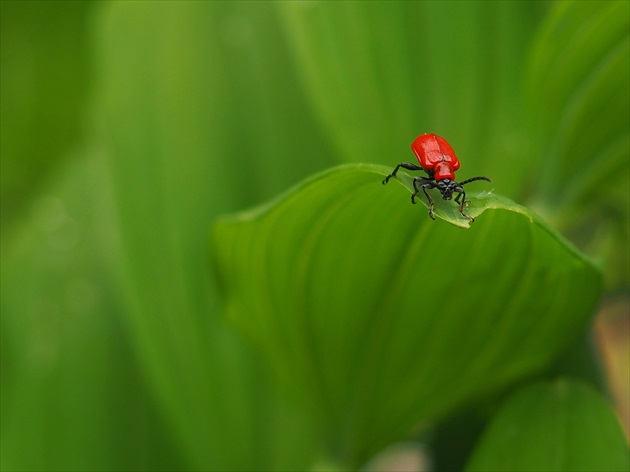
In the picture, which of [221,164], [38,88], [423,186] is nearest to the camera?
[423,186]

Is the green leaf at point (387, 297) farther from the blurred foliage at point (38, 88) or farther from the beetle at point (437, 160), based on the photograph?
the blurred foliage at point (38, 88)

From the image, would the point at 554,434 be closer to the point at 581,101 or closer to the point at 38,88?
the point at 581,101

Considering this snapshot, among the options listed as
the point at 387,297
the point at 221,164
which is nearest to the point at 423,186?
the point at 387,297

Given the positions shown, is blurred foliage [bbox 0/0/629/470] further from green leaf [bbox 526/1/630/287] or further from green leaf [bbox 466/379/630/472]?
green leaf [bbox 466/379/630/472]

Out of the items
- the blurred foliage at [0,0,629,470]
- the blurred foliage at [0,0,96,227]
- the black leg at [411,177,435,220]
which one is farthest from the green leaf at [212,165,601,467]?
the blurred foliage at [0,0,96,227]

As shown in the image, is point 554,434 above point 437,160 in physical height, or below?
below
